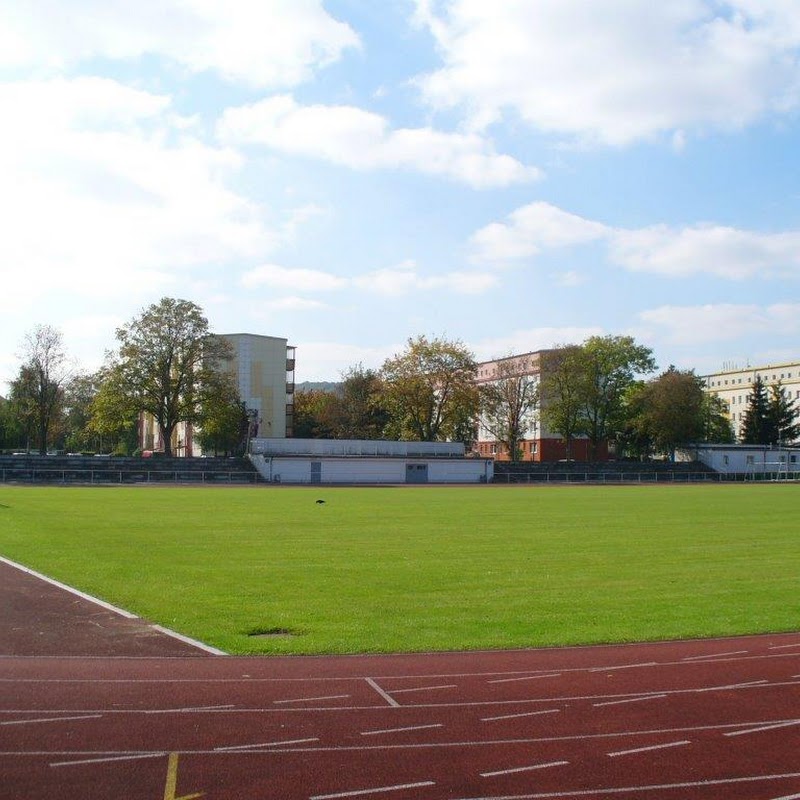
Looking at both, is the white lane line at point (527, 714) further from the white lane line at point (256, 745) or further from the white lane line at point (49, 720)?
the white lane line at point (49, 720)

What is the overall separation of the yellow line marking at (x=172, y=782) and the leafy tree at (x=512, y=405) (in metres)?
88.9

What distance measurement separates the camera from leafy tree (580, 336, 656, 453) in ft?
317

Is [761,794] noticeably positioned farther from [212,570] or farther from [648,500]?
[648,500]

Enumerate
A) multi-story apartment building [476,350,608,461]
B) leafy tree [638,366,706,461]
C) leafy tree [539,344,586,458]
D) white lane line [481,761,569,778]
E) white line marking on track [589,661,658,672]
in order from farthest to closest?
multi-story apartment building [476,350,608,461]
leafy tree [539,344,586,458]
leafy tree [638,366,706,461]
white line marking on track [589,661,658,672]
white lane line [481,761,569,778]

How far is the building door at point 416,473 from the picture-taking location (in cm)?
7938

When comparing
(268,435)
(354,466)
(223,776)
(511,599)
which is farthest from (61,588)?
(268,435)

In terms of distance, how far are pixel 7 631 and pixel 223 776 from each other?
7435 millimetres

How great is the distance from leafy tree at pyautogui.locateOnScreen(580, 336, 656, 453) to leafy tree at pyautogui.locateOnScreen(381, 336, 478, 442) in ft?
45.4

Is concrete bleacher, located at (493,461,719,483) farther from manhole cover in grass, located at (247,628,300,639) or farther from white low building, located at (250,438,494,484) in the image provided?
manhole cover in grass, located at (247,628,300,639)

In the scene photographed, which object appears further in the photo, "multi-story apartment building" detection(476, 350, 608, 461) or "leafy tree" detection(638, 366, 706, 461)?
"multi-story apartment building" detection(476, 350, 608, 461)

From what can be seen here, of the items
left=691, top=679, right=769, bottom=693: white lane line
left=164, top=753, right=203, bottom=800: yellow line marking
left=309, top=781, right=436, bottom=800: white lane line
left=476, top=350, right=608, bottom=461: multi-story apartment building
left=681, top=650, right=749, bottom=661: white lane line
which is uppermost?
left=476, top=350, right=608, bottom=461: multi-story apartment building

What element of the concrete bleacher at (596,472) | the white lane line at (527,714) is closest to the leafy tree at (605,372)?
the concrete bleacher at (596,472)

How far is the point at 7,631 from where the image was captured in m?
13.4

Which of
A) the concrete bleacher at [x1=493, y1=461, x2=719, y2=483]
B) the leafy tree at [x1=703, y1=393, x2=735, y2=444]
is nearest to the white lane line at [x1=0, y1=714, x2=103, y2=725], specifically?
the concrete bleacher at [x1=493, y1=461, x2=719, y2=483]
